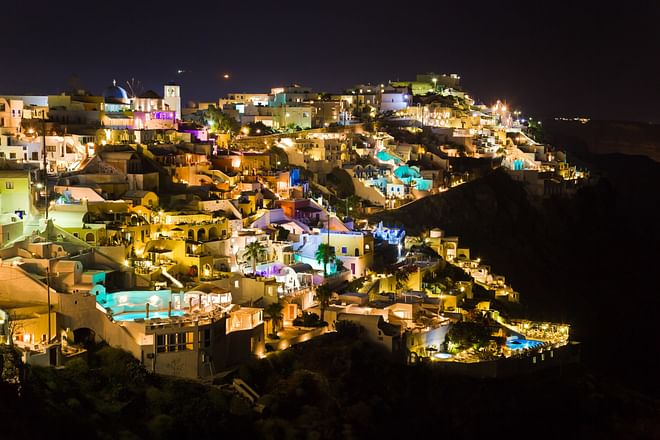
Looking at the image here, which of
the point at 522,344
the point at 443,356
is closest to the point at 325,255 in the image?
the point at 443,356

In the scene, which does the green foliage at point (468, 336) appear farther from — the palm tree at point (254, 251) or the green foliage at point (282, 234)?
the green foliage at point (282, 234)

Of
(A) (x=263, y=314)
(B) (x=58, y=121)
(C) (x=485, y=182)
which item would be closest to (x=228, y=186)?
(B) (x=58, y=121)

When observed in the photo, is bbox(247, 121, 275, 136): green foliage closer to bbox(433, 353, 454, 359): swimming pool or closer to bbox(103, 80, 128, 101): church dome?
bbox(103, 80, 128, 101): church dome

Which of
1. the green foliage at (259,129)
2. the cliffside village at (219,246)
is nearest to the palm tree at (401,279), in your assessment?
the cliffside village at (219,246)

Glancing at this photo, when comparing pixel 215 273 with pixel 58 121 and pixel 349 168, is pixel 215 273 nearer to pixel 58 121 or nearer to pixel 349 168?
pixel 58 121

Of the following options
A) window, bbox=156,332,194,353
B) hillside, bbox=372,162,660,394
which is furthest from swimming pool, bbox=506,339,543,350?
window, bbox=156,332,194,353

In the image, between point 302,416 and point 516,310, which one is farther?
point 516,310
